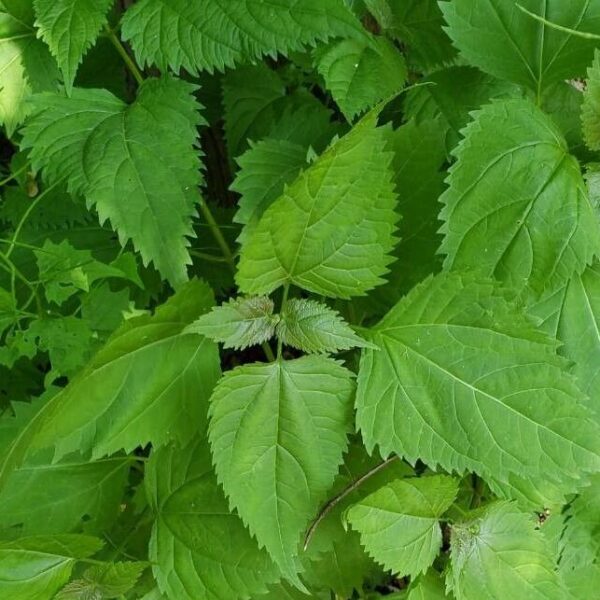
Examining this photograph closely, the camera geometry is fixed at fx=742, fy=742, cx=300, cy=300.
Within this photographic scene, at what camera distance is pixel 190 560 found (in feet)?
3.87

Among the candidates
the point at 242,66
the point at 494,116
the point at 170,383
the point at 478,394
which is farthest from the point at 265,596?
the point at 242,66

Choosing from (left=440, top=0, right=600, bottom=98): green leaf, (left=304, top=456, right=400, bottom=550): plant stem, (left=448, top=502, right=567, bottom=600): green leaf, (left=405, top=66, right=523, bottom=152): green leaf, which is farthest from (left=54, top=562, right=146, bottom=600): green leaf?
(left=440, top=0, right=600, bottom=98): green leaf

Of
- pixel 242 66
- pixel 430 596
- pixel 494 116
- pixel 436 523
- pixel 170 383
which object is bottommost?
pixel 430 596

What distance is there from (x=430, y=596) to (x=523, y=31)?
918 millimetres

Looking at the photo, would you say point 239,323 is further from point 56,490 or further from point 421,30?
point 421,30

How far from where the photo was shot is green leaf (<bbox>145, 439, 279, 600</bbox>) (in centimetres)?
116

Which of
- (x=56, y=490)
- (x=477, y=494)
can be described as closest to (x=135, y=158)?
(x=56, y=490)

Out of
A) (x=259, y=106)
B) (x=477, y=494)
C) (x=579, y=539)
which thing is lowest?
(x=579, y=539)

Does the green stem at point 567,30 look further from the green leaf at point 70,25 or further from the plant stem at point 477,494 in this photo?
the plant stem at point 477,494

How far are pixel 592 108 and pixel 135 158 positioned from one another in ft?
Result: 2.32

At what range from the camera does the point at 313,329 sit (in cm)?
112

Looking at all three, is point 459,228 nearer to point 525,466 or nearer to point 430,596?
point 525,466

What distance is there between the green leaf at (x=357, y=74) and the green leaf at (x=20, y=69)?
1.58 ft

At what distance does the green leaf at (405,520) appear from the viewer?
3.66 ft
